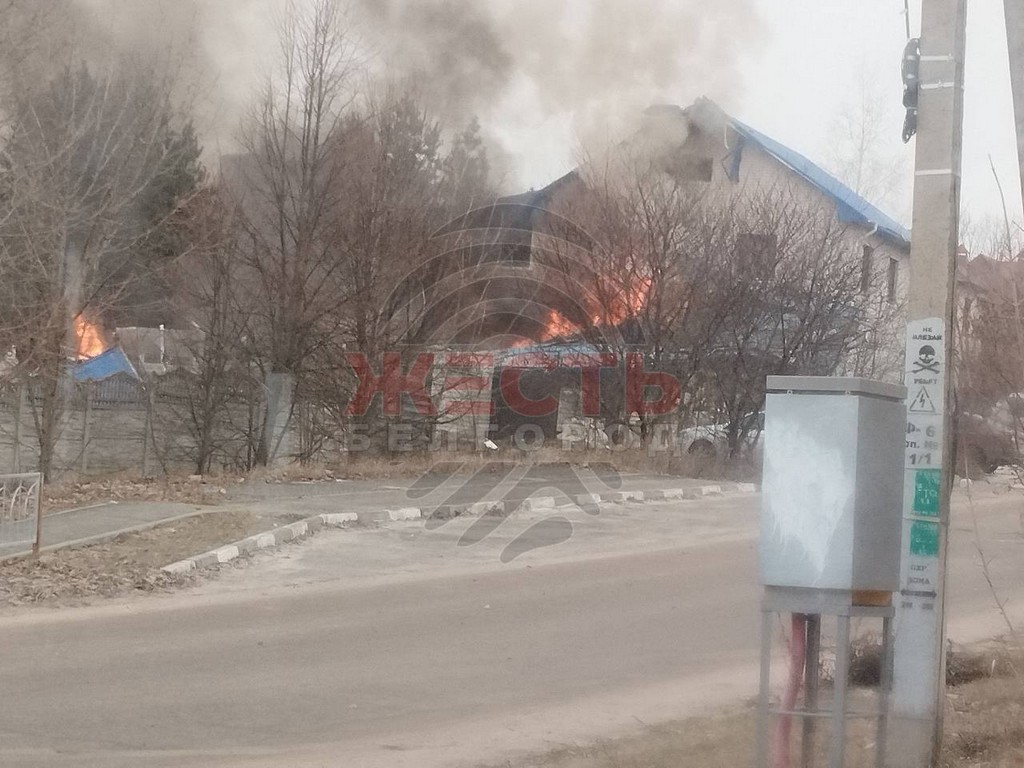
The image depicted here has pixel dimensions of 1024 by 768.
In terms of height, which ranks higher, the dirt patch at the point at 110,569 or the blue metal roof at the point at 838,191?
the blue metal roof at the point at 838,191

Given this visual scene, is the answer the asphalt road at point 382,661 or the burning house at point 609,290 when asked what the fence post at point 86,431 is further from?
the asphalt road at point 382,661

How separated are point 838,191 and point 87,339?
49.7ft

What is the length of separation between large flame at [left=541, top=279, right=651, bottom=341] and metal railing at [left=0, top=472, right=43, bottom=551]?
41.4 feet

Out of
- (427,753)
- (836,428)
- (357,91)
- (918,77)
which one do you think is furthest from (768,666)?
(357,91)

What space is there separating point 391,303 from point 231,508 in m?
6.89

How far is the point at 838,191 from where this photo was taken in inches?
960

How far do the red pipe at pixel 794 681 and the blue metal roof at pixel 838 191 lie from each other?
20.3m

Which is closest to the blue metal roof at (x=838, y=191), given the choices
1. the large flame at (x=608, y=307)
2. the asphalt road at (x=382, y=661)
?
the large flame at (x=608, y=307)

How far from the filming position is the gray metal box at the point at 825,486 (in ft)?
12.8

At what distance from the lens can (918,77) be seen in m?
4.62

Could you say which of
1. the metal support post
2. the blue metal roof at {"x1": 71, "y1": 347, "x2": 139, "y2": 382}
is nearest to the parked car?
the blue metal roof at {"x1": 71, "y1": 347, "x2": 139, "y2": 382}

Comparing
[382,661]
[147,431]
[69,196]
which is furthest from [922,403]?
[147,431]

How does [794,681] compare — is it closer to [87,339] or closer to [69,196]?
[69,196]

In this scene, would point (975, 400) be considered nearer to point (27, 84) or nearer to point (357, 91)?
point (27, 84)
